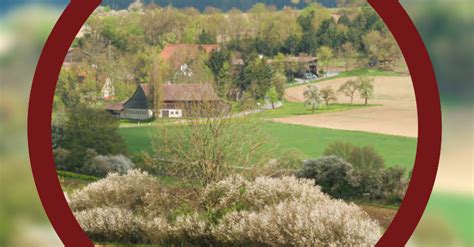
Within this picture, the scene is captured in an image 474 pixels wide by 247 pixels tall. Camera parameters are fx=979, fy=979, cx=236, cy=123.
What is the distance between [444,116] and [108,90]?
402 centimetres

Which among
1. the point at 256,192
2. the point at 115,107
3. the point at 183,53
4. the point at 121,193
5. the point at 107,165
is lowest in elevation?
the point at 121,193

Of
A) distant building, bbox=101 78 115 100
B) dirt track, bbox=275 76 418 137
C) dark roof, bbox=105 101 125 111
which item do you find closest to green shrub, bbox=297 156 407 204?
dirt track, bbox=275 76 418 137

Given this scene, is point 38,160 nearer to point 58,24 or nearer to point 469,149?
point 58,24

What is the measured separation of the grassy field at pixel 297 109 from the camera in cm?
1102

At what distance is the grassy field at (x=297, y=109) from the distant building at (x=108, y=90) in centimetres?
191

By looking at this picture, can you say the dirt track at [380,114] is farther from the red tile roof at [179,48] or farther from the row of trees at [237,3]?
the red tile roof at [179,48]

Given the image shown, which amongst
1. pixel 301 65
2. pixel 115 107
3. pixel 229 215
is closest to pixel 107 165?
pixel 115 107

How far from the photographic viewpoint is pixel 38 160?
9.77m

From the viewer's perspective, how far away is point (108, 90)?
11766mm

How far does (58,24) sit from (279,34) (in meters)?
2.78

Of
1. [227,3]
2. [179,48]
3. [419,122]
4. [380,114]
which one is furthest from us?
[179,48]

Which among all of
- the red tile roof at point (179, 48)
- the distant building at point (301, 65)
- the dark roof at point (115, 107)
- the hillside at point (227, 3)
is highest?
the hillside at point (227, 3)

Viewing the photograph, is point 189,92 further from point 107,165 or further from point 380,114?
point 380,114

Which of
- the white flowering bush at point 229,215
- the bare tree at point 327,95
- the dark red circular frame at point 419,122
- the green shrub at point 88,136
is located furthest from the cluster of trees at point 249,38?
the dark red circular frame at point 419,122
